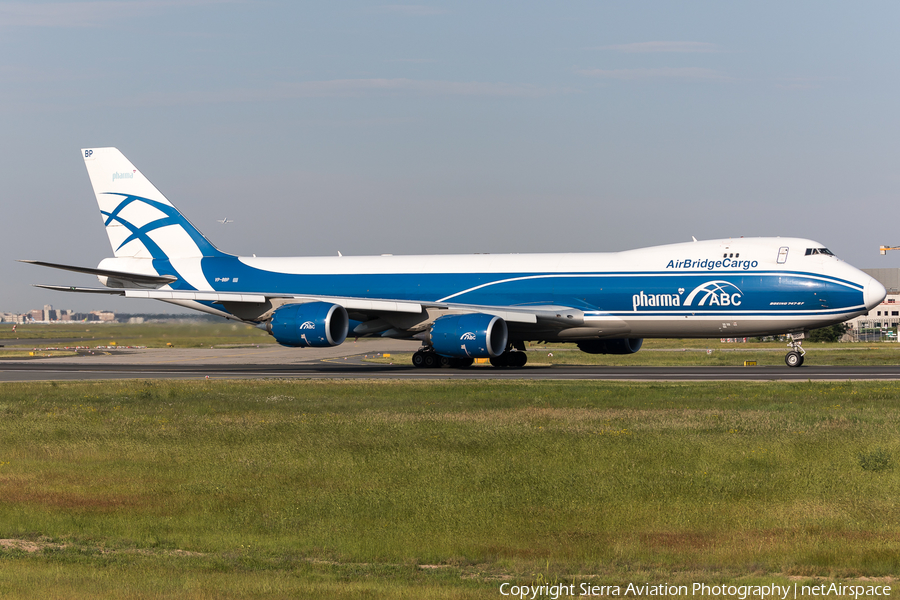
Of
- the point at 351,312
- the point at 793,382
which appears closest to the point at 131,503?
the point at 793,382

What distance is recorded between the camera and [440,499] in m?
12.4

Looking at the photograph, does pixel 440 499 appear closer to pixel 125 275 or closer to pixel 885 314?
pixel 125 275

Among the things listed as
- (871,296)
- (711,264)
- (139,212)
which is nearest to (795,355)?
(871,296)

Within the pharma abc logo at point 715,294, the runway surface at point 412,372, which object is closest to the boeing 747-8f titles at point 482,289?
the pharma abc logo at point 715,294

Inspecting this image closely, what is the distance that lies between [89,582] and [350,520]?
3.42 meters

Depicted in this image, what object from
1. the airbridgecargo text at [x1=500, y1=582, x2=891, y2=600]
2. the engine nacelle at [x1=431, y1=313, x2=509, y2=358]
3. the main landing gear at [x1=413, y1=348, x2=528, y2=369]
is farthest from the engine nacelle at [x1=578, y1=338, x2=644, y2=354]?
the airbridgecargo text at [x1=500, y1=582, x2=891, y2=600]

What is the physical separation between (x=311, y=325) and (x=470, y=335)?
647 centimetres

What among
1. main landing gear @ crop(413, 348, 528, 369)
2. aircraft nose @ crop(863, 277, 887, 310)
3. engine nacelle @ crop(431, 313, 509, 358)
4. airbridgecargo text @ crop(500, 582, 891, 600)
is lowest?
airbridgecargo text @ crop(500, 582, 891, 600)

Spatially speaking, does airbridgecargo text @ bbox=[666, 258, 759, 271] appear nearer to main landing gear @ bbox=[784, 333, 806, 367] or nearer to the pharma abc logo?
the pharma abc logo

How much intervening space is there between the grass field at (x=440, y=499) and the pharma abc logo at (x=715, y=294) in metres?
13.7

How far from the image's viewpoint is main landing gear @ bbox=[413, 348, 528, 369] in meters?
41.3

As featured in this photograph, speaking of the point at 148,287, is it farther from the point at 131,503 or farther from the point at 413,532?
the point at 413,532

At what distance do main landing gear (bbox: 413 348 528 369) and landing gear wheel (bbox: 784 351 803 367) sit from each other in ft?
36.8

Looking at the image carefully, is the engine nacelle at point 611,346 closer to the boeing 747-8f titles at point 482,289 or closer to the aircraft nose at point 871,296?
the boeing 747-8f titles at point 482,289
